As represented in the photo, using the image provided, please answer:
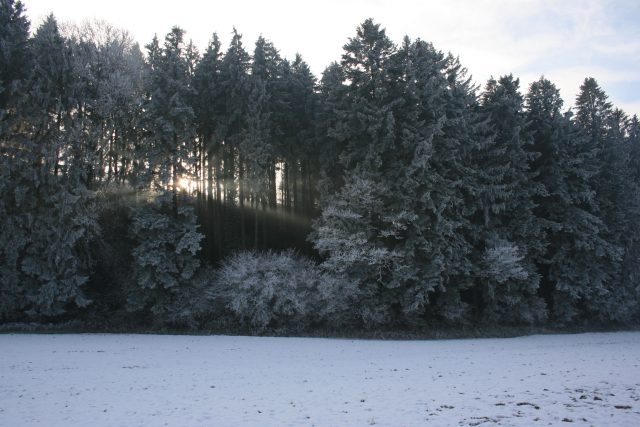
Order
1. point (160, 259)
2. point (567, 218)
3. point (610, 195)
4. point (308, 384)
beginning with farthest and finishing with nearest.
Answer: point (610, 195)
point (567, 218)
point (160, 259)
point (308, 384)

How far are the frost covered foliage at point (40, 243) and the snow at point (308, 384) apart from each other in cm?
362

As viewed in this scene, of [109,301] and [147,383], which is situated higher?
[109,301]

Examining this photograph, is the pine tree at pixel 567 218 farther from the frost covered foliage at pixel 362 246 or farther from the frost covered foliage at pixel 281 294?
the frost covered foliage at pixel 281 294

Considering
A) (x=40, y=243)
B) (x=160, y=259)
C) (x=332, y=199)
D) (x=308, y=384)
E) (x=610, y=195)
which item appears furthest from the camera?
(x=610, y=195)

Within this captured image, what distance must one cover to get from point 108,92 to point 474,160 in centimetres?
2518

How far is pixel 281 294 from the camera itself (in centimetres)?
2533

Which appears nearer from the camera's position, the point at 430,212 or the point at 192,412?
the point at 192,412

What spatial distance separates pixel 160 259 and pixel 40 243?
22.9 ft

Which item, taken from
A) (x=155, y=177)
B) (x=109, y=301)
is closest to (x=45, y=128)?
(x=155, y=177)

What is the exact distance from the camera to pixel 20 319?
1016 inches

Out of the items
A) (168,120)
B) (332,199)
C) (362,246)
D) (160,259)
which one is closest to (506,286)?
(362,246)

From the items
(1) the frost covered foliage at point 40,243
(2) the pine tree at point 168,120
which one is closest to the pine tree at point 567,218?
(2) the pine tree at point 168,120

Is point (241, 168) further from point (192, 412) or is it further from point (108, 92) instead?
point (192, 412)

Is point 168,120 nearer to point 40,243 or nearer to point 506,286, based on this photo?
point 40,243
